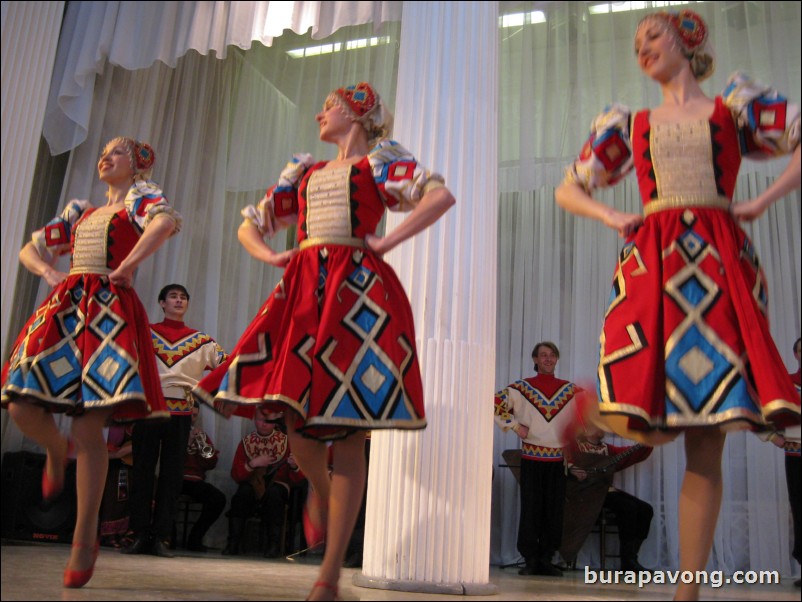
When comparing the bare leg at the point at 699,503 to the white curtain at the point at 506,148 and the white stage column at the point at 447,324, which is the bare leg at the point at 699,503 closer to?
the white stage column at the point at 447,324

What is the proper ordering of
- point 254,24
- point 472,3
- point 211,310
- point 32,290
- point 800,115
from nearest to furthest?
point 800,115 < point 472,3 < point 254,24 < point 32,290 < point 211,310

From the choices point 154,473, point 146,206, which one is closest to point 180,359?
point 154,473

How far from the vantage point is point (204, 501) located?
5359 millimetres

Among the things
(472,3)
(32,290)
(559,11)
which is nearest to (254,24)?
(472,3)

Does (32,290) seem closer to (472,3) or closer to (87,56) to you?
(87,56)

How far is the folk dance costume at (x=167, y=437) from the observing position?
14.3 feet

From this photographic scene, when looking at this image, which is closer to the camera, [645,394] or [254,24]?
[645,394]

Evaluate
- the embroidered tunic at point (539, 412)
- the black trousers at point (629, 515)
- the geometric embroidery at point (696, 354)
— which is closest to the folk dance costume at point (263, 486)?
the embroidered tunic at point (539, 412)

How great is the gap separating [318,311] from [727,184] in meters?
1.15

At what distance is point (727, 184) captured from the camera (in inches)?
88.9

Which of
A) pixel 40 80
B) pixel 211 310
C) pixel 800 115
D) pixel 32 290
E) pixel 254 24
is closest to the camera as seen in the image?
pixel 800 115

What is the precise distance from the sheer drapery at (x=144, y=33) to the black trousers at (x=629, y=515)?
3.22 metres

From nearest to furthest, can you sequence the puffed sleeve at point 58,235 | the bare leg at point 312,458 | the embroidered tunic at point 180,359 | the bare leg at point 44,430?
the bare leg at point 312,458, the bare leg at point 44,430, the puffed sleeve at point 58,235, the embroidered tunic at point 180,359

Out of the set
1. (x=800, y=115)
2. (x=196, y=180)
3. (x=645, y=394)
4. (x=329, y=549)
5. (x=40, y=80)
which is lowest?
(x=329, y=549)
